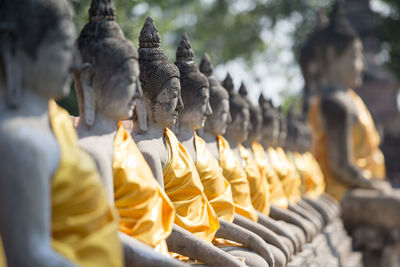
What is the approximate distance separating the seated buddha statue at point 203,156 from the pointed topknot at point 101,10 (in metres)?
1.45

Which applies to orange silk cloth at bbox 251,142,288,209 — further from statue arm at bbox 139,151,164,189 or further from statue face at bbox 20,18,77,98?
statue face at bbox 20,18,77,98

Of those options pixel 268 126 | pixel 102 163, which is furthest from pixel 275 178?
pixel 102 163

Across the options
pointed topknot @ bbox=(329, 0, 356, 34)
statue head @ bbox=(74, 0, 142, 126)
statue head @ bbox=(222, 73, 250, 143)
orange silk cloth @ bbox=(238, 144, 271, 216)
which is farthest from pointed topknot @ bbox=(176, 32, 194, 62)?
pointed topknot @ bbox=(329, 0, 356, 34)

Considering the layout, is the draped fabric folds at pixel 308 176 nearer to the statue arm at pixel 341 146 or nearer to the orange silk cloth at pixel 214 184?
the statue arm at pixel 341 146

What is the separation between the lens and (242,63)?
23531mm

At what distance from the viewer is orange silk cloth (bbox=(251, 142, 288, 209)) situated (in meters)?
6.74

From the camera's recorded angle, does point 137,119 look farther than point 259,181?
No

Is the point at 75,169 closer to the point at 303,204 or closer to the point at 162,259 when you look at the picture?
the point at 162,259

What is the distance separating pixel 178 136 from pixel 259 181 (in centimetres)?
146

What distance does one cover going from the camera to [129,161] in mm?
3395

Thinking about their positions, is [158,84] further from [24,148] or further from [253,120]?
[253,120]

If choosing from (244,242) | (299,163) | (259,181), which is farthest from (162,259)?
(299,163)

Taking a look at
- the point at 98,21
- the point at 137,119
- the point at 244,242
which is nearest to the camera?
the point at 98,21

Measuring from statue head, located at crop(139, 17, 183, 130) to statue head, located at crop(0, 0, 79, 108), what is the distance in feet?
4.76
